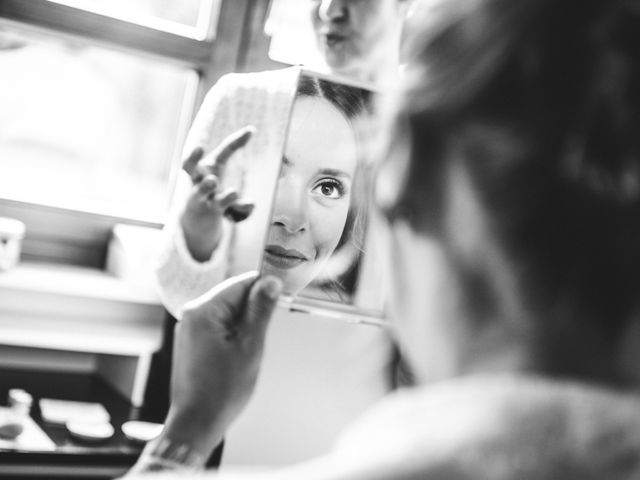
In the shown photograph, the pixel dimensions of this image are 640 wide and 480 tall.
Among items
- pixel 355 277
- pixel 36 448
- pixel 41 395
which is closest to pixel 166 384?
pixel 41 395

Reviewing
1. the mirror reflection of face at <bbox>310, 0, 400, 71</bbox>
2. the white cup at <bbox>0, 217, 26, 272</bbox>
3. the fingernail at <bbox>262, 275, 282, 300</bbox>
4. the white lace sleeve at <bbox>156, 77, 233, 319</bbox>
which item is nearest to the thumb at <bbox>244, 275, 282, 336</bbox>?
the fingernail at <bbox>262, 275, 282, 300</bbox>

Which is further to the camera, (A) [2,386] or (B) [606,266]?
(A) [2,386]

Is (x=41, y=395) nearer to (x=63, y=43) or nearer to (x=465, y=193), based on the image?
(x=63, y=43)

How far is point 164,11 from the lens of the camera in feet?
6.67

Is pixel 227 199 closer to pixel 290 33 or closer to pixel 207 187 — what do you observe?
pixel 207 187

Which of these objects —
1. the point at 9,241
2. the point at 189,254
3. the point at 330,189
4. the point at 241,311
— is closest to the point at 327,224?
the point at 330,189

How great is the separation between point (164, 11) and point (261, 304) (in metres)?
1.60

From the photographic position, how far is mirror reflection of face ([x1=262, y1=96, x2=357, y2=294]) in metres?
1.25

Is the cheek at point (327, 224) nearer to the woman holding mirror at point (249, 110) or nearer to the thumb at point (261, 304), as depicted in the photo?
the woman holding mirror at point (249, 110)

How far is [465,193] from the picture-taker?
33cm

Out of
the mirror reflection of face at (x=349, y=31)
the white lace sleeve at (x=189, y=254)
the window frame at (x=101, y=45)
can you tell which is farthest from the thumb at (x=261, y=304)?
the window frame at (x=101, y=45)

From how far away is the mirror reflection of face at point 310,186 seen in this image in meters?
1.25

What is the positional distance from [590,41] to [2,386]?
1.78 m

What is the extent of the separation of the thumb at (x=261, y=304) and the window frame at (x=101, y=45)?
150 centimetres
